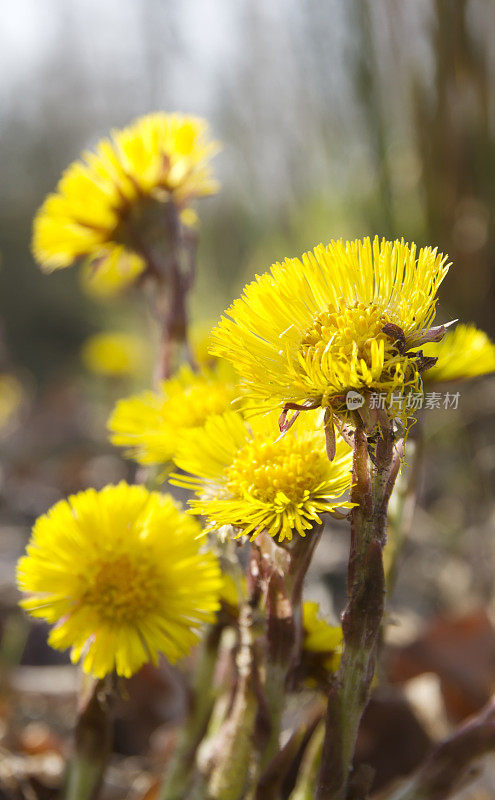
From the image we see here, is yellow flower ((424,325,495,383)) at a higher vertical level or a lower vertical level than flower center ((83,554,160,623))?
higher

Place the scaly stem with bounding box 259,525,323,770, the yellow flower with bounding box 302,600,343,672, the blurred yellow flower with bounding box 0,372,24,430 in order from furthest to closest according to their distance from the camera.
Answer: the blurred yellow flower with bounding box 0,372,24,430 < the yellow flower with bounding box 302,600,343,672 < the scaly stem with bounding box 259,525,323,770

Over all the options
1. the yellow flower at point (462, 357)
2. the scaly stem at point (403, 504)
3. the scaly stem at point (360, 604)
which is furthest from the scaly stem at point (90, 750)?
the yellow flower at point (462, 357)

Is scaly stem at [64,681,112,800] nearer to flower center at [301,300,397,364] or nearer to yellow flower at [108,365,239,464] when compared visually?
yellow flower at [108,365,239,464]

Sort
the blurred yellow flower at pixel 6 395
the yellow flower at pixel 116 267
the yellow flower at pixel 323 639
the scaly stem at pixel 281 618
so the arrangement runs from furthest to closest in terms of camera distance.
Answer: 1. the blurred yellow flower at pixel 6 395
2. the yellow flower at pixel 116 267
3. the yellow flower at pixel 323 639
4. the scaly stem at pixel 281 618

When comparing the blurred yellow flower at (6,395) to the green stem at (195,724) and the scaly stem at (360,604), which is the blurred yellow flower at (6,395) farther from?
the scaly stem at (360,604)

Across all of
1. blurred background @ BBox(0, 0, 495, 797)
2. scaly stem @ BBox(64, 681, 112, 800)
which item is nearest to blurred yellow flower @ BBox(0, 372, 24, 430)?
blurred background @ BBox(0, 0, 495, 797)

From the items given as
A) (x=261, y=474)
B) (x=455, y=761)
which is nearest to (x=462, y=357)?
(x=261, y=474)

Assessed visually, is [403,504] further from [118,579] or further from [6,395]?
[6,395]
